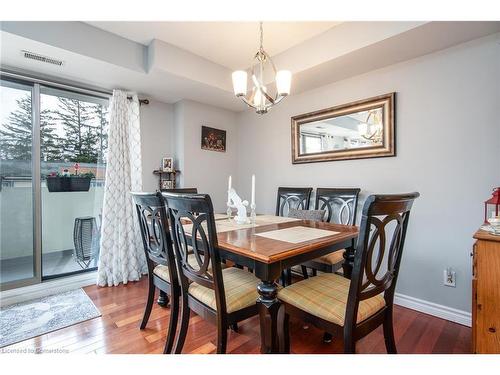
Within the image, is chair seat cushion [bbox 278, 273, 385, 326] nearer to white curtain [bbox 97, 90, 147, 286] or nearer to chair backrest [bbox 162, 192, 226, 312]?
chair backrest [bbox 162, 192, 226, 312]

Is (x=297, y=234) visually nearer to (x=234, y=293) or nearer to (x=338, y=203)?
(x=234, y=293)

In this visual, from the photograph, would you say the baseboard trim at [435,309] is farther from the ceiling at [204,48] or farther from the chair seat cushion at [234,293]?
the ceiling at [204,48]

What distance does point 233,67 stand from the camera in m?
3.00

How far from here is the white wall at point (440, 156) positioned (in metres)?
1.89

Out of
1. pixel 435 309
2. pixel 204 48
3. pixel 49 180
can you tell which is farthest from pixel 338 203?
pixel 49 180

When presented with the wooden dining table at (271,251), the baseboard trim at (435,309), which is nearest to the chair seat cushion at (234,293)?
the wooden dining table at (271,251)

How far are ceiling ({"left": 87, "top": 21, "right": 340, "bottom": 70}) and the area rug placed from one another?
2.45 m

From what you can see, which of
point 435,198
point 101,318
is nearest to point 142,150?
point 101,318

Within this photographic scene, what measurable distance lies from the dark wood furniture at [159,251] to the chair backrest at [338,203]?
1.57m

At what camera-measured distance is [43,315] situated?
2.11 meters

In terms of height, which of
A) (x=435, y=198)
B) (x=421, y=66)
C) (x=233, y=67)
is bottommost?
(x=435, y=198)

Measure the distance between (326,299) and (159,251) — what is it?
1.09 m
